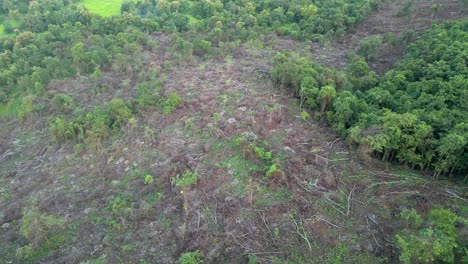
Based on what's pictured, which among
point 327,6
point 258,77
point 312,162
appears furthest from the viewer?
point 327,6

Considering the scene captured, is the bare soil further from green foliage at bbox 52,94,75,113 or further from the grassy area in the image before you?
the grassy area

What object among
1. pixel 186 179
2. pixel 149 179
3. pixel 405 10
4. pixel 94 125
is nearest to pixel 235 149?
pixel 186 179

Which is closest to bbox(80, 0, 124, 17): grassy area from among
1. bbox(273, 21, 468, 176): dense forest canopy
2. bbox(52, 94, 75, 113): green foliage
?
bbox(52, 94, 75, 113): green foliage

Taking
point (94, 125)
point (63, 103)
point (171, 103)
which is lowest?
point (63, 103)

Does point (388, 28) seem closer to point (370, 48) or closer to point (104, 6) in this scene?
point (370, 48)

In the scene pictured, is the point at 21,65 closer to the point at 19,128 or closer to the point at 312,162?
the point at 19,128

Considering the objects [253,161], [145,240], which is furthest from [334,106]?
[145,240]

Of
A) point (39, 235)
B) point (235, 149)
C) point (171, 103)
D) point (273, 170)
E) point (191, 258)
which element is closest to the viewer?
point (191, 258)
